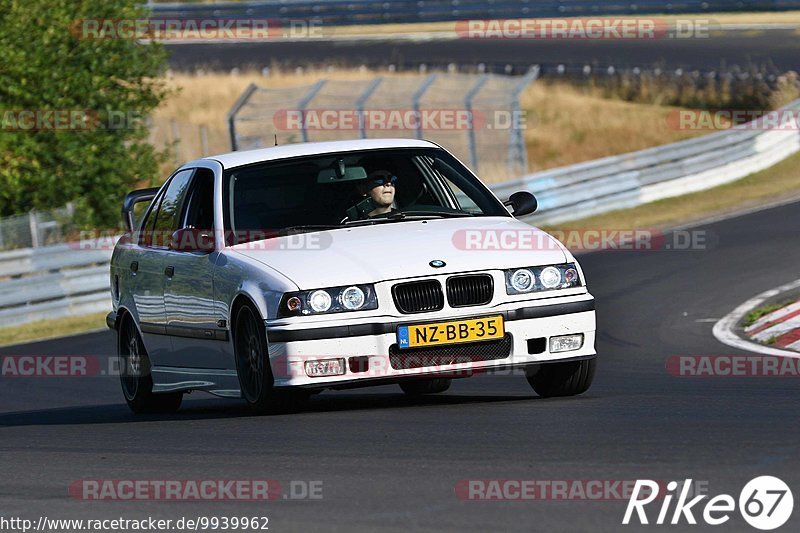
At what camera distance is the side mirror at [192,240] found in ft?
30.0

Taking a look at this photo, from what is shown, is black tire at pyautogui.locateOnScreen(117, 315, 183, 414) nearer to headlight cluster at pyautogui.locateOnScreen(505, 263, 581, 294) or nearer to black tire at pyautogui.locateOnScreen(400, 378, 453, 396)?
black tire at pyautogui.locateOnScreen(400, 378, 453, 396)

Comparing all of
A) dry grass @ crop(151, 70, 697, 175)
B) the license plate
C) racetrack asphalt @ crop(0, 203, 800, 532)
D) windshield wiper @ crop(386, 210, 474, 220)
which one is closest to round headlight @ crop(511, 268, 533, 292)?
the license plate

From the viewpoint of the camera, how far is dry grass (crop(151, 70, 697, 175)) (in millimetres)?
33219

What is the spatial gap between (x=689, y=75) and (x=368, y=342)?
3018cm

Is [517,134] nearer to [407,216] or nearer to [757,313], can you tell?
[757,313]

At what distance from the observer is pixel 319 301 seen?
808 centimetres

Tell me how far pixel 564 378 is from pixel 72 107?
17930mm

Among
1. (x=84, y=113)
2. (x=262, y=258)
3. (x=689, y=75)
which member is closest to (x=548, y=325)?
(x=262, y=258)

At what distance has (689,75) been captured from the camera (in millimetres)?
36969

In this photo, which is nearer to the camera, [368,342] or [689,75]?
[368,342]

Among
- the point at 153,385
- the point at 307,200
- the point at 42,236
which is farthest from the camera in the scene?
the point at 42,236

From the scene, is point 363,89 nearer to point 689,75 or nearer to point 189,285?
point 689,75

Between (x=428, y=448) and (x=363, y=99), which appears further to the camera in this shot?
(x=363, y=99)
